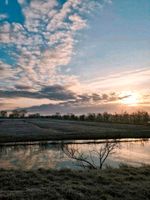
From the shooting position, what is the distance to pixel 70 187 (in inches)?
496

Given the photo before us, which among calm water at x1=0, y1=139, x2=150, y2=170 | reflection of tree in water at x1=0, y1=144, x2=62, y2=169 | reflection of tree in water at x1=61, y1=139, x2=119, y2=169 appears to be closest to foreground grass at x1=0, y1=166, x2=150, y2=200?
reflection of tree in water at x1=61, y1=139, x2=119, y2=169

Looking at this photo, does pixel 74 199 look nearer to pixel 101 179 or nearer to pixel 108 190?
pixel 108 190

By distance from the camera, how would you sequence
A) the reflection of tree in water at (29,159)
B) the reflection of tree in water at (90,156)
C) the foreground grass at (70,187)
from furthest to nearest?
the reflection of tree in water at (29,159), the reflection of tree in water at (90,156), the foreground grass at (70,187)

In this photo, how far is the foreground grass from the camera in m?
11.3

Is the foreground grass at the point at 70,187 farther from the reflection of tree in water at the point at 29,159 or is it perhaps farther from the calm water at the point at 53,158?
the reflection of tree in water at the point at 29,159

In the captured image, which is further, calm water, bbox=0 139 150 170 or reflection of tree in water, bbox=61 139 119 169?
calm water, bbox=0 139 150 170

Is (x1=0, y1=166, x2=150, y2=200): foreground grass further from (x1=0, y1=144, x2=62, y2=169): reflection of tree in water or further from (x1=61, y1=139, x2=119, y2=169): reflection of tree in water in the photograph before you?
(x1=0, y1=144, x2=62, y2=169): reflection of tree in water

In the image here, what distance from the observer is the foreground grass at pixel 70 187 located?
37.1 ft

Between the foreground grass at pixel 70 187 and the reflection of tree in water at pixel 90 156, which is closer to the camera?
the foreground grass at pixel 70 187

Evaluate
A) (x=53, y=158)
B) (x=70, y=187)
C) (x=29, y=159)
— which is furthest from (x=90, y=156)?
(x=70, y=187)

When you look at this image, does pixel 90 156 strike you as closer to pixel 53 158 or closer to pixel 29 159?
pixel 53 158

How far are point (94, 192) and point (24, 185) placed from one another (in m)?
3.54

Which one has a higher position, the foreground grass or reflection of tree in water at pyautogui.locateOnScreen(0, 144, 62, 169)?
the foreground grass

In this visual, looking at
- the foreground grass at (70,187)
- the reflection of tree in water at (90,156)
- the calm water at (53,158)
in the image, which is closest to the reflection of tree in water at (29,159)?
the calm water at (53,158)
